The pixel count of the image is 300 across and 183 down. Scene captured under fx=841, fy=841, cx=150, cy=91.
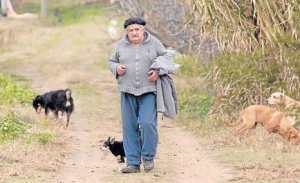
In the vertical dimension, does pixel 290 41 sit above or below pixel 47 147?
above

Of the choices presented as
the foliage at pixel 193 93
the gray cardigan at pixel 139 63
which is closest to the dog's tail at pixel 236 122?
the foliage at pixel 193 93

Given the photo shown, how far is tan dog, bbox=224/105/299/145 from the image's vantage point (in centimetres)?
1286

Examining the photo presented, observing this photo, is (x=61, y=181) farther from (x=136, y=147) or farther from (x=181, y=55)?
(x=181, y=55)

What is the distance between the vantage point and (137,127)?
10.7 m

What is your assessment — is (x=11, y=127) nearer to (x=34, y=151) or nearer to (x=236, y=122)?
(x=34, y=151)

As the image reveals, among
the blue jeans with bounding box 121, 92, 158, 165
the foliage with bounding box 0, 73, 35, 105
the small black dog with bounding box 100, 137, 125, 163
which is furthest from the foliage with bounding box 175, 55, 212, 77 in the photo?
the blue jeans with bounding box 121, 92, 158, 165

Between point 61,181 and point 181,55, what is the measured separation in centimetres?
1540

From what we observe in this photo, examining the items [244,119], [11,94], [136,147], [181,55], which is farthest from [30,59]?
[136,147]

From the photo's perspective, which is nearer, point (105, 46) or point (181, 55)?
point (181, 55)

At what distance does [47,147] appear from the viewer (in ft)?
40.4

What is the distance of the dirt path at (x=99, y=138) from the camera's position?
413 inches

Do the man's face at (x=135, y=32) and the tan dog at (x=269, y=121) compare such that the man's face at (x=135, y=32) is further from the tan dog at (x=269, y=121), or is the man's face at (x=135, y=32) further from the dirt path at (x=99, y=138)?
the tan dog at (x=269, y=121)

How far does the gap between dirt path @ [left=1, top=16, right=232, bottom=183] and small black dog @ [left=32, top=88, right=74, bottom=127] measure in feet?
1.18

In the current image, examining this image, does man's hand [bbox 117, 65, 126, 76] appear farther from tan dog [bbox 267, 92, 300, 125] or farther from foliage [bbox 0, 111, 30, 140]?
foliage [bbox 0, 111, 30, 140]
